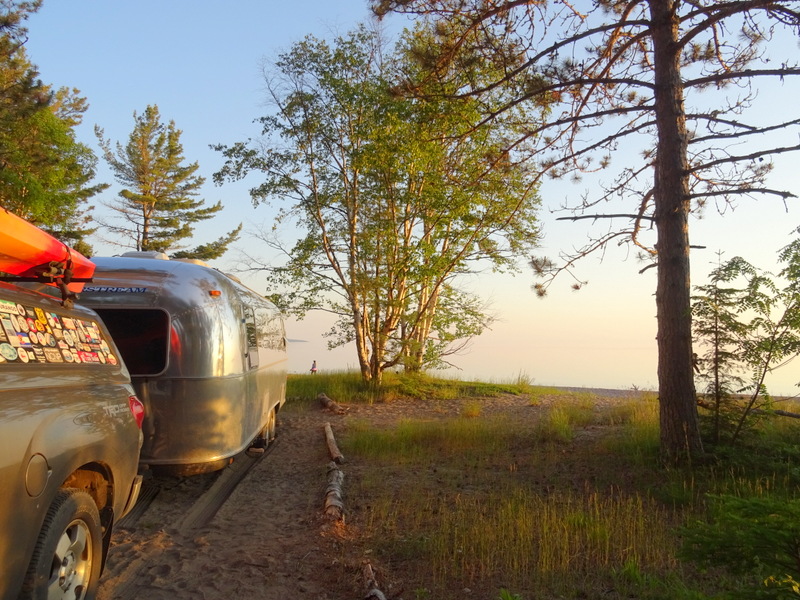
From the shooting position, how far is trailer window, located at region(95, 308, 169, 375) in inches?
307

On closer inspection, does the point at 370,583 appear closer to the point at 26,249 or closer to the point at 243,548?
the point at 243,548

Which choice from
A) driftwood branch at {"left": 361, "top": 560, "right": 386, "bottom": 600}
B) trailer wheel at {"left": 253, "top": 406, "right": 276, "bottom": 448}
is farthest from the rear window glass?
trailer wheel at {"left": 253, "top": 406, "right": 276, "bottom": 448}

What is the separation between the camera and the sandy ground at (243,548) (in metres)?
5.00

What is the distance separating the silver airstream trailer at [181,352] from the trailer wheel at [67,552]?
2.86 metres

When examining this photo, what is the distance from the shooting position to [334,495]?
7.56m

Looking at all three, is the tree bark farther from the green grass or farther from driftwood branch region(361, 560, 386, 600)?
the green grass

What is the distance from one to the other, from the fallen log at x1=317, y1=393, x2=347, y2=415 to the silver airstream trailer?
7.78 meters

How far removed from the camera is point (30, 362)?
139 inches

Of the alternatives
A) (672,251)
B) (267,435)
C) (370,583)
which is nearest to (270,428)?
(267,435)

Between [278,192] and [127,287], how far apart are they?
11.9m

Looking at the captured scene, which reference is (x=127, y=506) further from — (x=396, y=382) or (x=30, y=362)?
(x=396, y=382)

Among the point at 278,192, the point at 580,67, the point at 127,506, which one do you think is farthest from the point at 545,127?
the point at 278,192

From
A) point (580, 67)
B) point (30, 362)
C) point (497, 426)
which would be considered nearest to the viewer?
point (30, 362)

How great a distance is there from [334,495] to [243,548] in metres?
1.75
